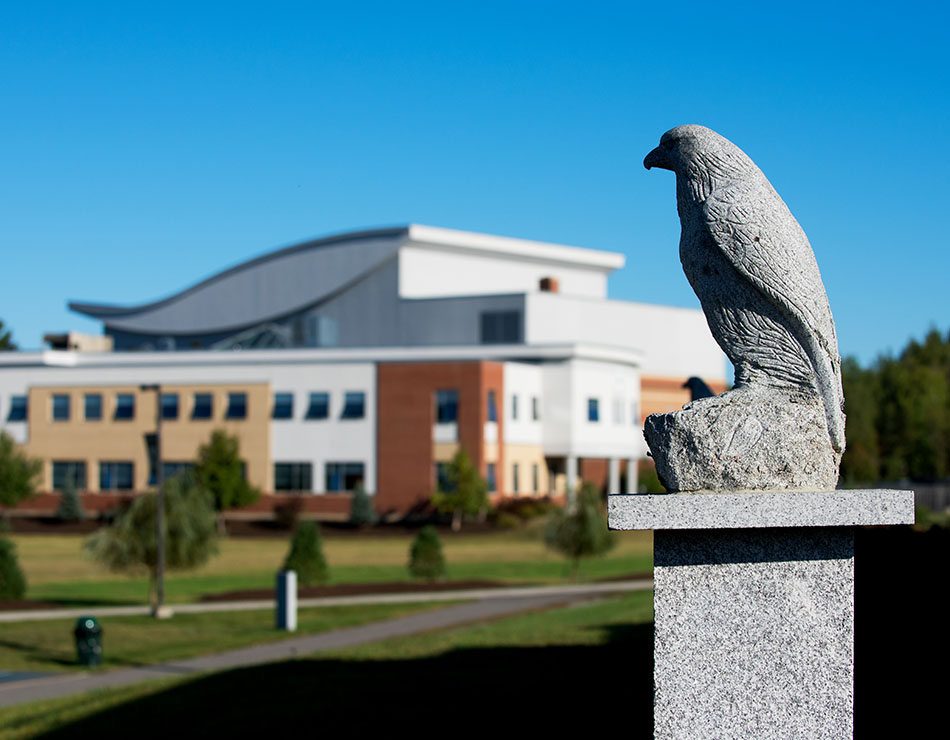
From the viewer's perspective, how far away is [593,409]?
2486 inches

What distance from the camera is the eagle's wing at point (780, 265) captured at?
Answer: 206 inches

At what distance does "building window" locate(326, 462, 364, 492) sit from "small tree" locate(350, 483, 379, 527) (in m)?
1.81

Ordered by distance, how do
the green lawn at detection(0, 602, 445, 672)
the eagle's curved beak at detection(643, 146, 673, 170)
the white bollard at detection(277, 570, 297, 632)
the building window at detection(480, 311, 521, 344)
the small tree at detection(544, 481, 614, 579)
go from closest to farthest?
the eagle's curved beak at detection(643, 146, 673, 170) → the green lawn at detection(0, 602, 445, 672) → the white bollard at detection(277, 570, 297, 632) → the small tree at detection(544, 481, 614, 579) → the building window at detection(480, 311, 521, 344)

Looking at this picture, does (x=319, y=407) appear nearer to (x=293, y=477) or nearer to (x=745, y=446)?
(x=293, y=477)

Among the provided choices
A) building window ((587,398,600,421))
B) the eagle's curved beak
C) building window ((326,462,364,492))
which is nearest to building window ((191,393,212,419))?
building window ((326,462,364,492))

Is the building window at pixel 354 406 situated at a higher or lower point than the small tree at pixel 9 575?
higher

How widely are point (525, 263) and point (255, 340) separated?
17.7 metres

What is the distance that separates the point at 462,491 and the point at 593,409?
10.8 m

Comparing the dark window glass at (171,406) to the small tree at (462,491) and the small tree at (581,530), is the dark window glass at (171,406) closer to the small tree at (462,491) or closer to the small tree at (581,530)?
the small tree at (462,491)

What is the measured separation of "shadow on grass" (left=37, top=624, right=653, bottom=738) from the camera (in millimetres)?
12609

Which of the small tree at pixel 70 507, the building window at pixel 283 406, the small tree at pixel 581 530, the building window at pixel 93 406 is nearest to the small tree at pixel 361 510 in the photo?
the building window at pixel 283 406

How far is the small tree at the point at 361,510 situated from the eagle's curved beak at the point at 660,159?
52731mm

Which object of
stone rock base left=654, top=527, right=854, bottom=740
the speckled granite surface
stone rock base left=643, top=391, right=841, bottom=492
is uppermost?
stone rock base left=643, top=391, right=841, bottom=492

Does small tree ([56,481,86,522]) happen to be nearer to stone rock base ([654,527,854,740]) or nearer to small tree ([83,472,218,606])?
small tree ([83,472,218,606])
